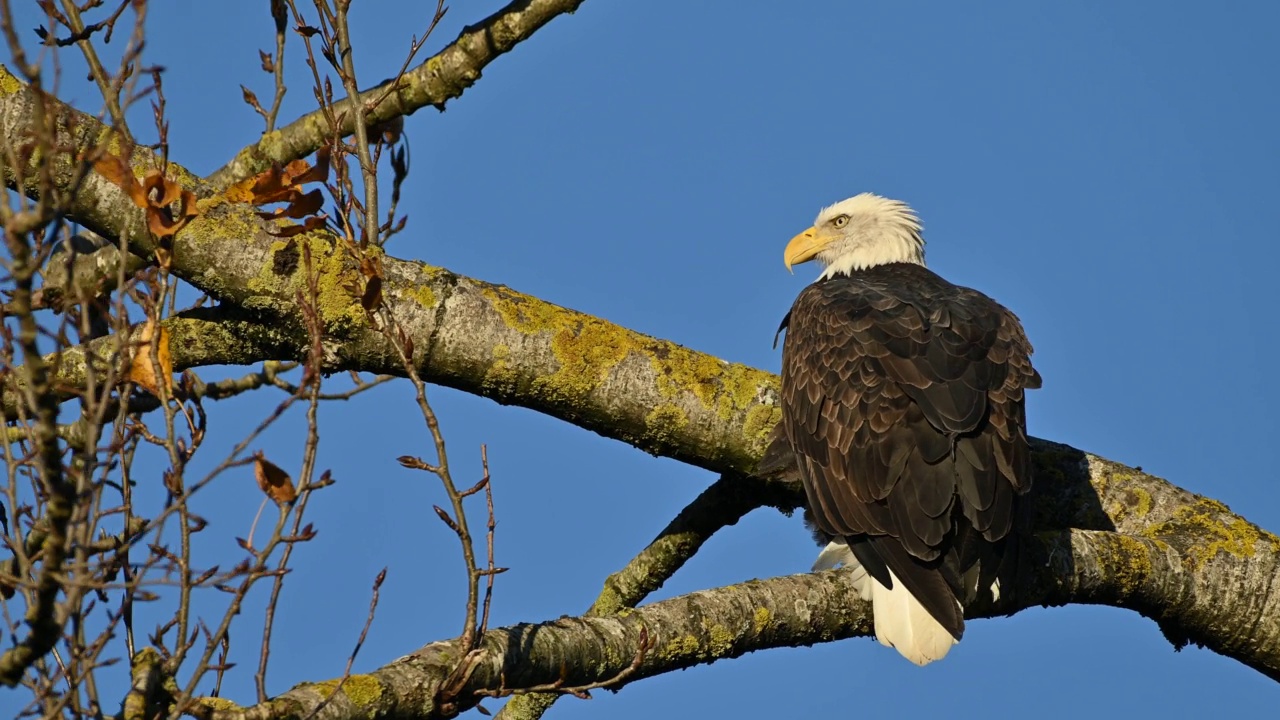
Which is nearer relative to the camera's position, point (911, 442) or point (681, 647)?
point (681, 647)

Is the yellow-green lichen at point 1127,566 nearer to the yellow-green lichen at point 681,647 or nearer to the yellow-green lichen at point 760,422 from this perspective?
the yellow-green lichen at point 760,422

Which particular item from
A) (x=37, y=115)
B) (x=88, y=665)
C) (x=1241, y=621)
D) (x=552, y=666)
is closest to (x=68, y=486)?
(x=88, y=665)

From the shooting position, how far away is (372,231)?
491 centimetres

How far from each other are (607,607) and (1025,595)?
150 cm

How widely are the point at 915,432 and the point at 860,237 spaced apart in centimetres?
277

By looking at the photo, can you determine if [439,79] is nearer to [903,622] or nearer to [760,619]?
[760,619]

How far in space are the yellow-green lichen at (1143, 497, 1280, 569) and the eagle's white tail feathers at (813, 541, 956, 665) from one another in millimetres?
1017

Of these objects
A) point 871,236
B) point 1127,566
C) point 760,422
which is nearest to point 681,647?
point 760,422

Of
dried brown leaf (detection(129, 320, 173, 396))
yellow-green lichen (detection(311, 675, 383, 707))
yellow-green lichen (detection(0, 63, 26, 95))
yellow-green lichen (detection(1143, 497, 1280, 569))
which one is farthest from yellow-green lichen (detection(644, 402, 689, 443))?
yellow-green lichen (detection(0, 63, 26, 95))

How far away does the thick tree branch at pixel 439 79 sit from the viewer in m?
5.33

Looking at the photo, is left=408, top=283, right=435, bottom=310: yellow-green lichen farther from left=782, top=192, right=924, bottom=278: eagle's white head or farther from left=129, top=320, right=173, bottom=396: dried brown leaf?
left=782, top=192, right=924, bottom=278: eagle's white head

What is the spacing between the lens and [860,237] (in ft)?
24.4

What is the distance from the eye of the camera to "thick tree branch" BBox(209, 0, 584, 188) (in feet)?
17.5

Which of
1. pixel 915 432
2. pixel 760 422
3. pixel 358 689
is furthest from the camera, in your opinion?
pixel 760 422
